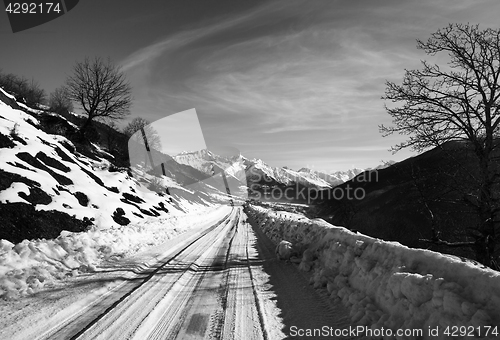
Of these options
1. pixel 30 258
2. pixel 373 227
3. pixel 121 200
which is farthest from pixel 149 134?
pixel 30 258

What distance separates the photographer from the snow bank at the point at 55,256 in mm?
5992

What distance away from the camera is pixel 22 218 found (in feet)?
Result: 30.1

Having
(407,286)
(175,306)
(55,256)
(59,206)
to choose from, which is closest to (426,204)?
(407,286)

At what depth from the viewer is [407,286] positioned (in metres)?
3.95

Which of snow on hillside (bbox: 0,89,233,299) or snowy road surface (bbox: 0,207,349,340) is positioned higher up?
snow on hillside (bbox: 0,89,233,299)

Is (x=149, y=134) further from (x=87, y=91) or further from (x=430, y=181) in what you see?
(x=430, y=181)

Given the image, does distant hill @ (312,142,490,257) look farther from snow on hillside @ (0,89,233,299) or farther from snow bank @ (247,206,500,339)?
snow on hillside @ (0,89,233,299)

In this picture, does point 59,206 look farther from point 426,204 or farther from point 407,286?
point 426,204

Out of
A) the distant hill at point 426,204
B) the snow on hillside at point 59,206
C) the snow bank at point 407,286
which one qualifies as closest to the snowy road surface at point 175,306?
the snow bank at point 407,286

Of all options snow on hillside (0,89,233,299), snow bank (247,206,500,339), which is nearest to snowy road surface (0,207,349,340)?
snow bank (247,206,500,339)

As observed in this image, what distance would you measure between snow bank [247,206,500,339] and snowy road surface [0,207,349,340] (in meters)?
0.54

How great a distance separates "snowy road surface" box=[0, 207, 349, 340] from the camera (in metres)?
4.34

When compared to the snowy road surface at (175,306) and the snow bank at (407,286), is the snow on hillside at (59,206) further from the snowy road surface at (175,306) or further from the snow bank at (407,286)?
the snow bank at (407,286)

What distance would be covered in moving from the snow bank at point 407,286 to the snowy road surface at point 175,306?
0.54 m
